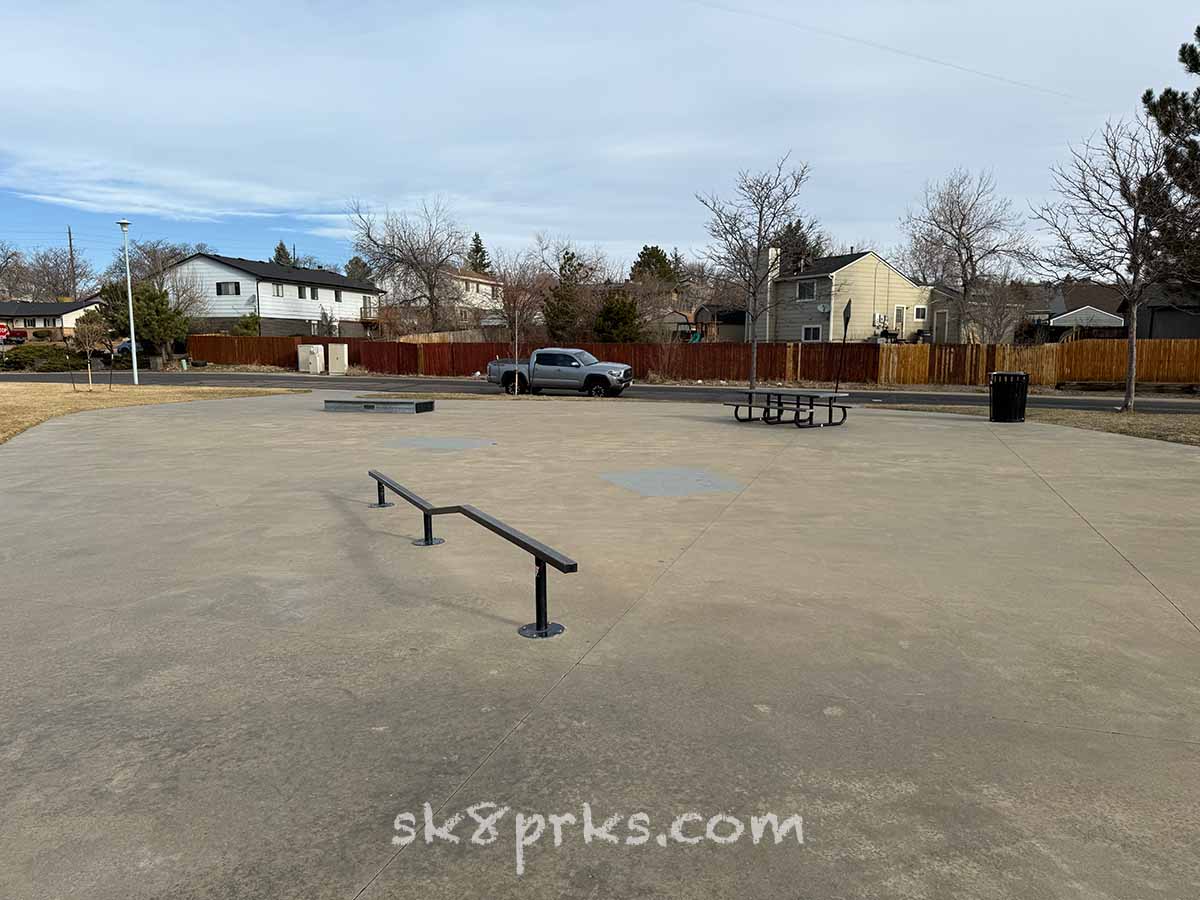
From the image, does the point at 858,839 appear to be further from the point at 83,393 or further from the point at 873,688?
the point at 83,393

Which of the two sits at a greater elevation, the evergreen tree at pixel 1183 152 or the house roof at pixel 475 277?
the house roof at pixel 475 277

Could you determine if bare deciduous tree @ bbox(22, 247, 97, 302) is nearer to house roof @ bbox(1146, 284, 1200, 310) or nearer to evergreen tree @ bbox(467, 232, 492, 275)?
evergreen tree @ bbox(467, 232, 492, 275)

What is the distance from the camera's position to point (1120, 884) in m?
2.33

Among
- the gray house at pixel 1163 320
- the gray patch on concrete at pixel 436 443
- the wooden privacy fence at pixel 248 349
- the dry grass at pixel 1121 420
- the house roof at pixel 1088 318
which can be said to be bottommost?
the gray patch on concrete at pixel 436 443

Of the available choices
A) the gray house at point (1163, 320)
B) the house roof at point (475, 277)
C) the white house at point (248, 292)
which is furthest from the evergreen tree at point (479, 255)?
the gray house at point (1163, 320)

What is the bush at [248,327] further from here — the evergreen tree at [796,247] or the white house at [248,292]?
the evergreen tree at [796,247]

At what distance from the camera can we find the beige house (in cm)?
4853

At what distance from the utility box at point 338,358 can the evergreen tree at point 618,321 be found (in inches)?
586

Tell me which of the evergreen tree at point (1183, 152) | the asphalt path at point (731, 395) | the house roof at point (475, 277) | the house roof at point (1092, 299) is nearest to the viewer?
the evergreen tree at point (1183, 152)

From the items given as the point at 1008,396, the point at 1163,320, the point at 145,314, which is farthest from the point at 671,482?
the point at 145,314

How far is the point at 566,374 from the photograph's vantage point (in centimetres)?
2717

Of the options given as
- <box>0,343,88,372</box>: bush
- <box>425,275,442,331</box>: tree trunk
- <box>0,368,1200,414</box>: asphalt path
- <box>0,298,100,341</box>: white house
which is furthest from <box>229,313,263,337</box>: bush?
<box>0,298,100,341</box>: white house

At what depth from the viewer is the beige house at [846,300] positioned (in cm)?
4853

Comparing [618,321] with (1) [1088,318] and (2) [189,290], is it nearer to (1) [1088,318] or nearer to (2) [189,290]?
(2) [189,290]
